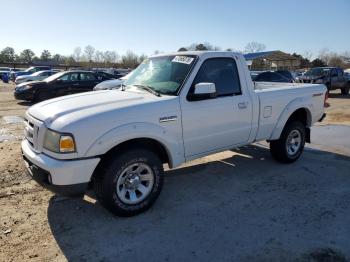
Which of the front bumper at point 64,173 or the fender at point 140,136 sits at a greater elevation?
the fender at point 140,136

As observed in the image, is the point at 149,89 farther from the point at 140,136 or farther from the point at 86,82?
the point at 86,82

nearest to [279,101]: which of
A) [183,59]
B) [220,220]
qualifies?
[183,59]

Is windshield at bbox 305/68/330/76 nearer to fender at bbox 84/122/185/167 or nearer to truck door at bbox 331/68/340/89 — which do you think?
truck door at bbox 331/68/340/89

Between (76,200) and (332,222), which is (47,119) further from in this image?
(332,222)

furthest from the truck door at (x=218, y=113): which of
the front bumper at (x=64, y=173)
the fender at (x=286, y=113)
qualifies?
the front bumper at (x=64, y=173)

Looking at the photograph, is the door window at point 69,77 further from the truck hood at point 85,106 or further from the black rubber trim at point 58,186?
the black rubber trim at point 58,186

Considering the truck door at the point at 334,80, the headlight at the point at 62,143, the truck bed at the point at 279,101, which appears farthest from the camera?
the truck door at the point at 334,80

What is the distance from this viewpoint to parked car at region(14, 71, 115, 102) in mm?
16750

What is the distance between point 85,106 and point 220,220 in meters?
2.10

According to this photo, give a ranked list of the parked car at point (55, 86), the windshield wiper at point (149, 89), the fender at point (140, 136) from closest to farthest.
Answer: the fender at point (140, 136)
the windshield wiper at point (149, 89)
the parked car at point (55, 86)

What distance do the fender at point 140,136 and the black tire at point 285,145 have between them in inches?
93.6

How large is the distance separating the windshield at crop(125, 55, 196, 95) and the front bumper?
4.95 feet

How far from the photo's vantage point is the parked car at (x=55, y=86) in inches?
659

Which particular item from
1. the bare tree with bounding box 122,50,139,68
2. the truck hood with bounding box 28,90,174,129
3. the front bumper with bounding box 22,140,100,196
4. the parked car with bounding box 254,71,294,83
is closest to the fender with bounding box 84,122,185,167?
the front bumper with bounding box 22,140,100,196
